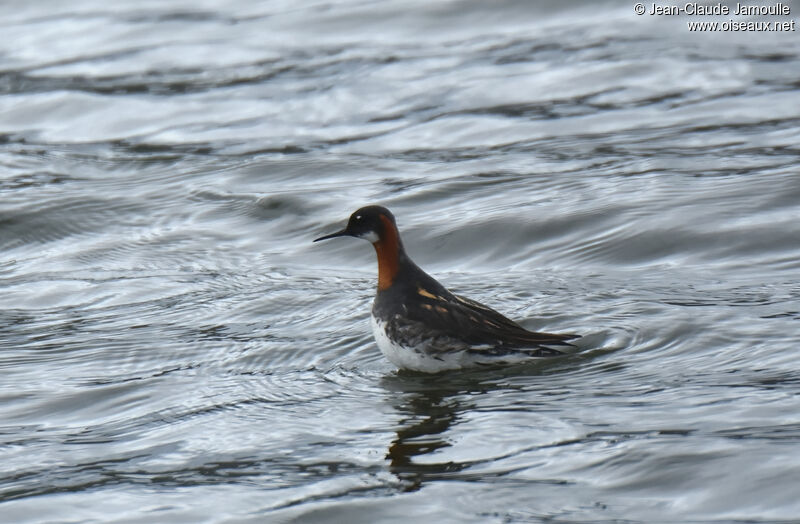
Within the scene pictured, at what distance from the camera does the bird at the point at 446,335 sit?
7.59 m

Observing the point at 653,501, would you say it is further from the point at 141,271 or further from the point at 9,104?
the point at 9,104

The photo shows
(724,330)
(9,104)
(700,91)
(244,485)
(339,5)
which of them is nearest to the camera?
(244,485)

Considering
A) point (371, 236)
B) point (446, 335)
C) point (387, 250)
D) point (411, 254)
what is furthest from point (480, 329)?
point (411, 254)

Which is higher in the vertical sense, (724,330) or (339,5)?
(339,5)

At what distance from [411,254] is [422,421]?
3627mm

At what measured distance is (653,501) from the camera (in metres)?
5.66

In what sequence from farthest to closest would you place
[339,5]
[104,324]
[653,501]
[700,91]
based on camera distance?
[339,5]
[700,91]
[104,324]
[653,501]

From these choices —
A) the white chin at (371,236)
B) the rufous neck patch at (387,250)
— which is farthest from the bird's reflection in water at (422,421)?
the white chin at (371,236)

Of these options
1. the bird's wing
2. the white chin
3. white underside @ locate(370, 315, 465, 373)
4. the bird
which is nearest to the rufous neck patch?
the white chin

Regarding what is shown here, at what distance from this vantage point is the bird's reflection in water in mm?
6223

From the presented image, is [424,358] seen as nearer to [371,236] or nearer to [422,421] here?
[422,421]

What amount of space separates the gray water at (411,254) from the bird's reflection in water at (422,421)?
2 cm

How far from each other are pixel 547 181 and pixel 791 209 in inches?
91.1

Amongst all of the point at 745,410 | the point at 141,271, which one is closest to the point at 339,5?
the point at 141,271
